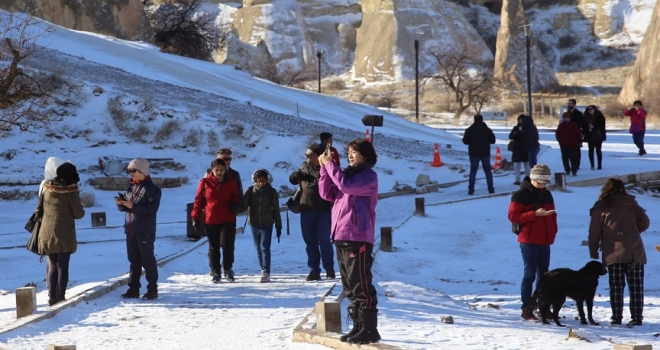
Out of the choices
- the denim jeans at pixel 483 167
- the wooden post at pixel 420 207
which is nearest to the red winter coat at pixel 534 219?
the wooden post at pixel 420 207

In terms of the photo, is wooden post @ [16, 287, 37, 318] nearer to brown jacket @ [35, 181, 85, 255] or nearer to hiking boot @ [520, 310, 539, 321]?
brown jacket @ [35, 181, 85, 255]

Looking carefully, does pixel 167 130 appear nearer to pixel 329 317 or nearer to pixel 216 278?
pixel 216 278

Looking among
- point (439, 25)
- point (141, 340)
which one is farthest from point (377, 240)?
point (439, 25)

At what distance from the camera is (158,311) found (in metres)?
10.4

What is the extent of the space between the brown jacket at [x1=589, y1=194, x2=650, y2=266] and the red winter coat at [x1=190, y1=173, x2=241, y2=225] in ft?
12.9

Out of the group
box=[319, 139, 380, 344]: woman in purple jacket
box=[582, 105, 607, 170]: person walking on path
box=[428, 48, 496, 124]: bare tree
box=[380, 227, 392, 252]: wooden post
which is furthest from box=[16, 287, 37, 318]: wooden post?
box=[428, 48, 496, 124]: bare tree

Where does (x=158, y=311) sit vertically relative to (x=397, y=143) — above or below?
below

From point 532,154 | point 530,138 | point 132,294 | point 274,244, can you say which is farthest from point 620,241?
point 532,154

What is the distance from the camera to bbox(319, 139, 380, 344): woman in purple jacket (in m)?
8.15

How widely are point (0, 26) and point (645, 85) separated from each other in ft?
98.7

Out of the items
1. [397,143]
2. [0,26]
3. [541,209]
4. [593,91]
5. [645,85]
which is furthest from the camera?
[593,91]

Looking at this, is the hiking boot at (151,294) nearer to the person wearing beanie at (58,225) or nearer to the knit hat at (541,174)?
the person wearing beanie at (58,225)

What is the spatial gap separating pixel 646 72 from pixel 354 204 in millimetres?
45716

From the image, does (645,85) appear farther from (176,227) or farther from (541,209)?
(541,209)
